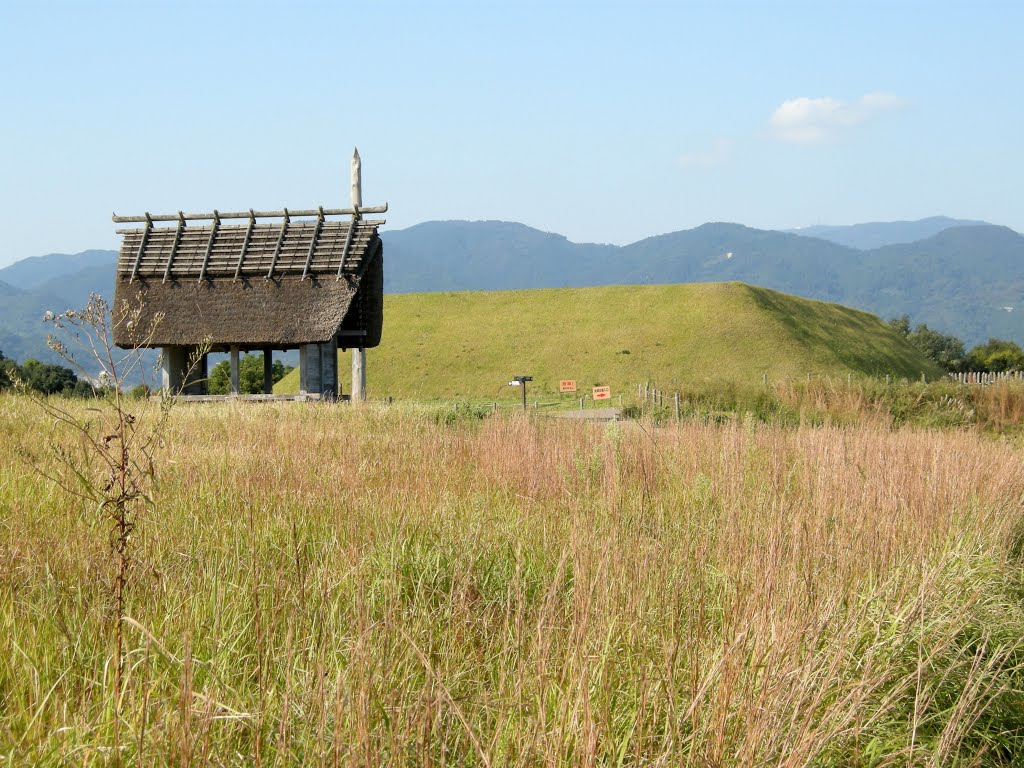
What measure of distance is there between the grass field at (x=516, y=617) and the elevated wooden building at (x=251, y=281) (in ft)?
53.5

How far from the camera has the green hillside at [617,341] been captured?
1845 inches

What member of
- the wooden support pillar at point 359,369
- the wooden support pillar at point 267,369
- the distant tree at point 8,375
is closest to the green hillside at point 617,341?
the wooden support pillar at point 267,369

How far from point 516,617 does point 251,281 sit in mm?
22929

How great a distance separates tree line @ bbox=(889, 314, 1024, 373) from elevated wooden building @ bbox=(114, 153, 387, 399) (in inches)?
2017

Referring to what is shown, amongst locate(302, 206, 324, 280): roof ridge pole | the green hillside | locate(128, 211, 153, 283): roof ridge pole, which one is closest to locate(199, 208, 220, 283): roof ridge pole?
locate(128, 211, 153, 283): roof ridge pole

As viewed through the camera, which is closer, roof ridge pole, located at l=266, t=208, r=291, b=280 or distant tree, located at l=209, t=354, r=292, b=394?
roof ridge pole, located at l=266, t=208, r=291, b=280

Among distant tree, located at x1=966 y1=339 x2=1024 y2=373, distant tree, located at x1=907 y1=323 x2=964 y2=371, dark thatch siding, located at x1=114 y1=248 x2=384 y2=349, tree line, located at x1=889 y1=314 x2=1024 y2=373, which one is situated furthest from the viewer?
distant tree, located at x1=907 y1=323 x2=964 y2=371

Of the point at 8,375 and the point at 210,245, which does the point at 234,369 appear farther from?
the point at 8,375

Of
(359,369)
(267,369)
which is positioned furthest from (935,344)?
(267,369)

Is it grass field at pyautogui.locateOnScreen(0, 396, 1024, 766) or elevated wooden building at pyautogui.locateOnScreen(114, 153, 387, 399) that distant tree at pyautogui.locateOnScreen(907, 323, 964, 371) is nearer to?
elevated wooden building at pyautogui.locateOnScreen(114, 153, 387, 399)

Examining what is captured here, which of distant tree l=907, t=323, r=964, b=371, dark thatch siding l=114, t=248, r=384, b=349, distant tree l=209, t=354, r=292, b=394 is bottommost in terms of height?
distant tree l=209, t=354, r=292, b=394

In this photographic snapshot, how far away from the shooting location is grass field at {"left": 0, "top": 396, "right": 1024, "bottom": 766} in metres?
2.74

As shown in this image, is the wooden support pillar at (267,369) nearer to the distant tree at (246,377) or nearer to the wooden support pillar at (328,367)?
the wooden support pillar at (328,367)

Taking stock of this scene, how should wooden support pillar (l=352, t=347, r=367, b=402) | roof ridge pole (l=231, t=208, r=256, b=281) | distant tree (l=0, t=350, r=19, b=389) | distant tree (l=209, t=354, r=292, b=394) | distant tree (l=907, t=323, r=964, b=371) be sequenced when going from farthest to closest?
distant tree (l=907, t=323, r=964, b=371), distant tree (l=209, t=354, r=292, b=394), wooden support pillar (l=352, t=347, r=367, b=402), roof ridge pole (l=231, t=208, r=256, b=281), distant tree (l=0, t=350, r=19, b=389)
